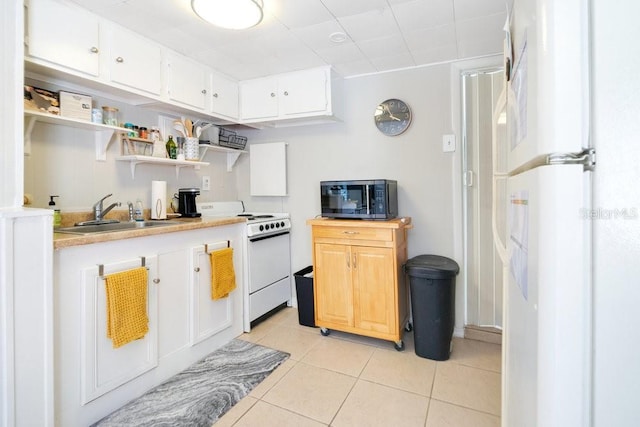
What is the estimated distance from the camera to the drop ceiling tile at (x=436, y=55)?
236cm

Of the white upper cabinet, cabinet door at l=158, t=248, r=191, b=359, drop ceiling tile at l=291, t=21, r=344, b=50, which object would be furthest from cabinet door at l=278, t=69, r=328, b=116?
cabinet door at l=158, t=248, r=191, b=359

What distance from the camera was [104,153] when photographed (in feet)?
7.28

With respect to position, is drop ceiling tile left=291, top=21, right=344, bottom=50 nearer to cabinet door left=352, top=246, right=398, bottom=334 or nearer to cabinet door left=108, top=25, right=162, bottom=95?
cabinet door left=108, top=25, right=162, bottom=95

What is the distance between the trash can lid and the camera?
2.16m

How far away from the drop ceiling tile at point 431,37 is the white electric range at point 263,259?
5.99 feet

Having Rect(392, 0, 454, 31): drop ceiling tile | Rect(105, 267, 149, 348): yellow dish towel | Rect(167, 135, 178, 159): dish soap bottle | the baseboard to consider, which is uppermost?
Rect(392, 0, 454, 31): drop ceiling tile

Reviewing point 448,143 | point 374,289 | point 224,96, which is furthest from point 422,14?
point 374,289

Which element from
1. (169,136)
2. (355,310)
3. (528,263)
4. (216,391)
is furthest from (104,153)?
(528,263)

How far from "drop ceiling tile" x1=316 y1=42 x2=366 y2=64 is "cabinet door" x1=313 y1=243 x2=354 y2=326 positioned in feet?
4.83

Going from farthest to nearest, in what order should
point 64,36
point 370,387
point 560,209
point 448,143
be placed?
point 448,143, point 370,387, point 64,36, point 560,209

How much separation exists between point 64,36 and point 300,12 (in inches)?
50.8

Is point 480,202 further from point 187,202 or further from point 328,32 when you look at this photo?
point 187,202

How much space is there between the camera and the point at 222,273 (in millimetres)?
2322

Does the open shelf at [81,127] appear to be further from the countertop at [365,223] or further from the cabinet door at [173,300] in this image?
the countertop at [365,223]
